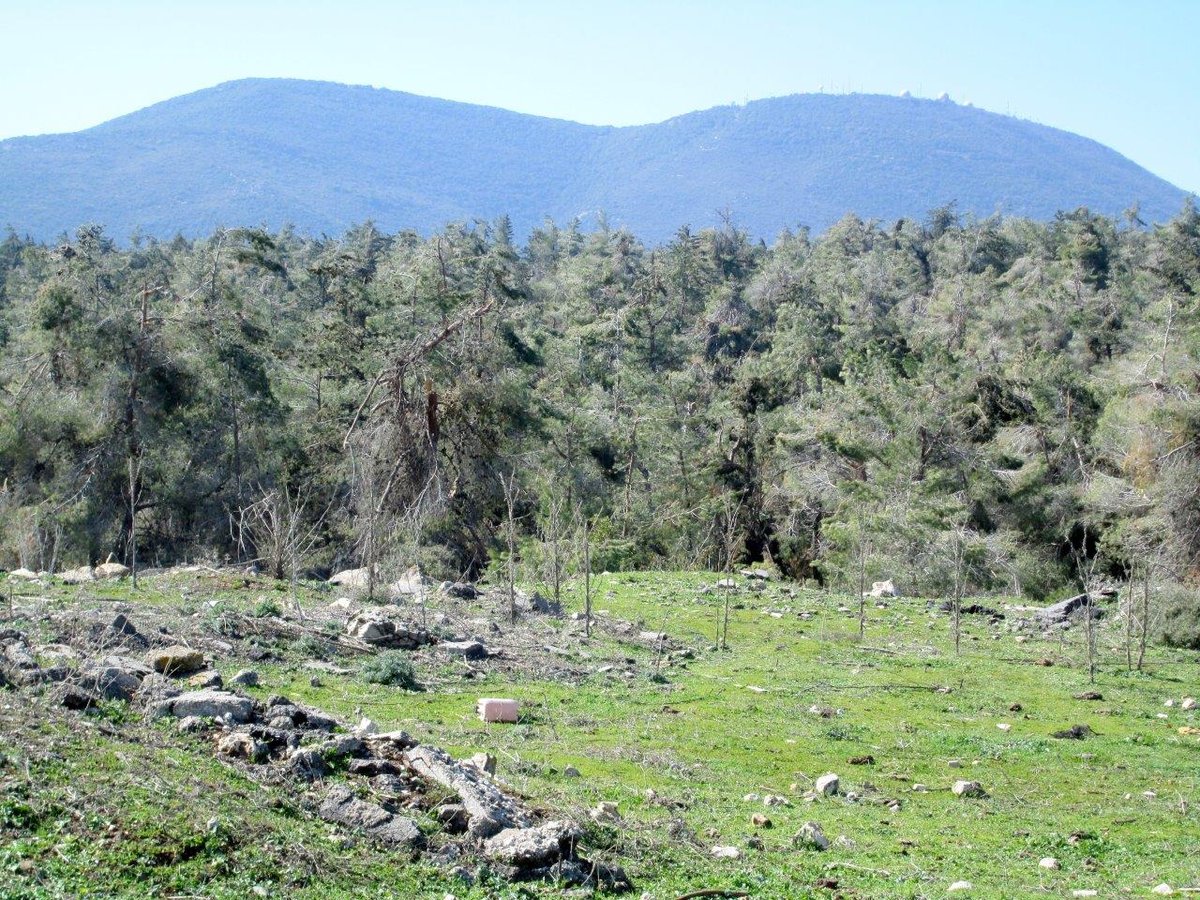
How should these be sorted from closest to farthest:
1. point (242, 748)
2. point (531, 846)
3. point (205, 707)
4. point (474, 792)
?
point (531, 846) < point (474, 792) < point (242, 748) < point (205, 707)

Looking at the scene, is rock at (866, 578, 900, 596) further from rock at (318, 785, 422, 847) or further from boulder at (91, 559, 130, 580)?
rock at (318, 785, 422, 847)

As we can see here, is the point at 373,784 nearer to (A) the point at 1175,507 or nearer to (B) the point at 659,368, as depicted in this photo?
(A) the point at 1175,507

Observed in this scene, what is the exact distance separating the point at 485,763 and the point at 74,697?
10.8 feet

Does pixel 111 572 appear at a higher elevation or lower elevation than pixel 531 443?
lower

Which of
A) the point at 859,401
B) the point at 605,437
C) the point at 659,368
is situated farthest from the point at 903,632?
the point at 659,368

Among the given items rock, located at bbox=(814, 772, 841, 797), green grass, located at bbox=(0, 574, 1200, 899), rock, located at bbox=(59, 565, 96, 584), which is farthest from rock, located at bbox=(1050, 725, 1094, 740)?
rock, located at bbox=(59, 565, 96, 584)

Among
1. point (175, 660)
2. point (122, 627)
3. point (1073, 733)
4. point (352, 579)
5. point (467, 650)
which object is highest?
point (122, 627)

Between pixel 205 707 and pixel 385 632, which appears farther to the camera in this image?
pixel 385 632

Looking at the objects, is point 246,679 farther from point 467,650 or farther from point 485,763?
point 467,650

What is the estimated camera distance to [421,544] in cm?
3294

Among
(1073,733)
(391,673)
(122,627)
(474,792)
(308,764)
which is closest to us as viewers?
(474,792)

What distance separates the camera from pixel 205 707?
9.39 metres

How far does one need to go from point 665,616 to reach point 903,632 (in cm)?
494

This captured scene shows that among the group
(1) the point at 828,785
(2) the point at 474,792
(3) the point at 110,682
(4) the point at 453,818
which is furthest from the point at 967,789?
(3) the point at 110,682
